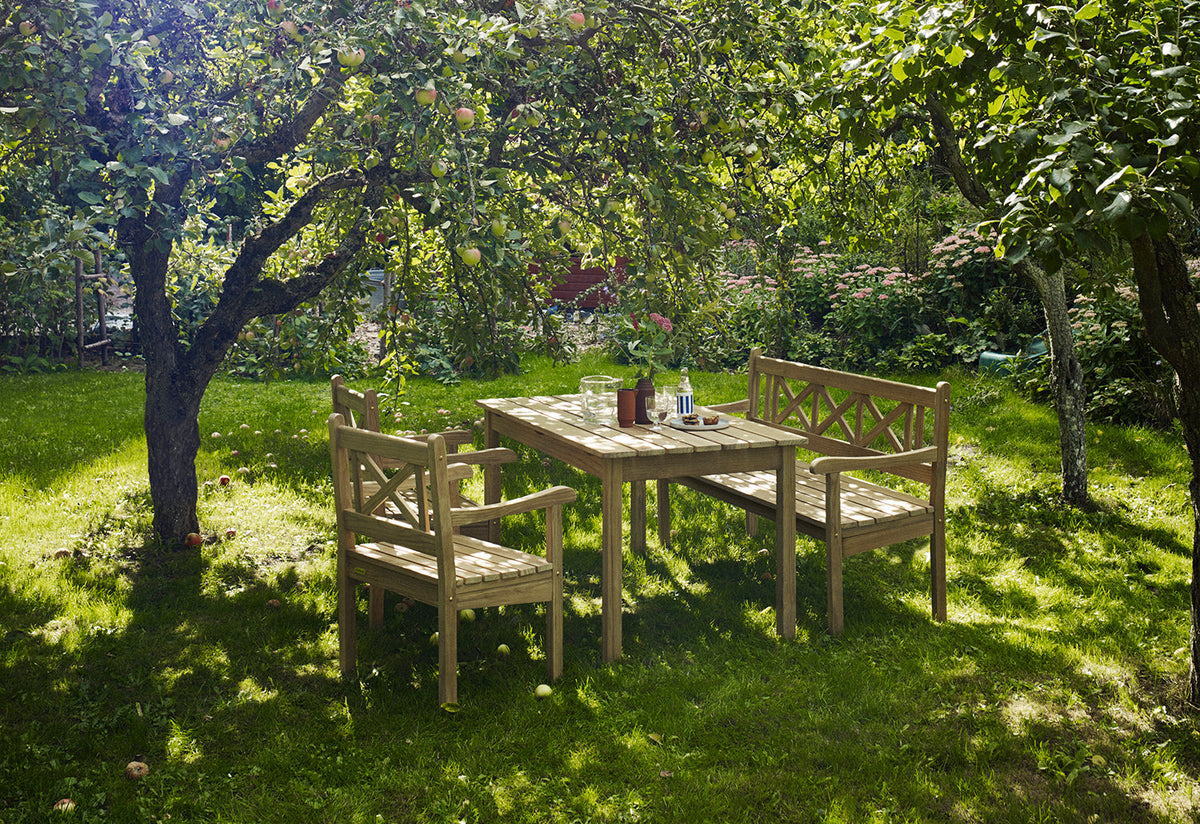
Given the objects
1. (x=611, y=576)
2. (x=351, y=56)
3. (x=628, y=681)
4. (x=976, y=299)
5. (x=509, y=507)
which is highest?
(x=351, y=56)

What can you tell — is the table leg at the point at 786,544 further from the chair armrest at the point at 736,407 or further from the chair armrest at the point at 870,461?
the chair armrest at the point at 736,407

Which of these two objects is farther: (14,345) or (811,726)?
(14,345)

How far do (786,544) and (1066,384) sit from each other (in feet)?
8.57

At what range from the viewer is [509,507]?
3.33m

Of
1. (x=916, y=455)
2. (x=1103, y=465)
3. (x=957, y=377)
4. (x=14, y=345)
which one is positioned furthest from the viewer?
(x=14, y=345)

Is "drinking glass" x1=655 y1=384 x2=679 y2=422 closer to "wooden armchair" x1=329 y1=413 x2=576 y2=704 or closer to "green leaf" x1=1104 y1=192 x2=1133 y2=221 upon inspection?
"wooden armchair" x1=329 y1=413 x2=576 y2=704

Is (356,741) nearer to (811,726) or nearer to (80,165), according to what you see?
(811,726)

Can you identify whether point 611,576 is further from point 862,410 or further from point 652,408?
point 862,410

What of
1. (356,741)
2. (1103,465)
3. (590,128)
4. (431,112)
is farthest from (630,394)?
(1103,465)

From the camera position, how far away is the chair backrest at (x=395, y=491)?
3.14 metres

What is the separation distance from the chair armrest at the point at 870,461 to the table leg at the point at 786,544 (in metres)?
0.12

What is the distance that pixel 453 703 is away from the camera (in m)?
3.29

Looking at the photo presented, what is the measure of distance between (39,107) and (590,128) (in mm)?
1991

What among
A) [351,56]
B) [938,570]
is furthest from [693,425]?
[351,56]
